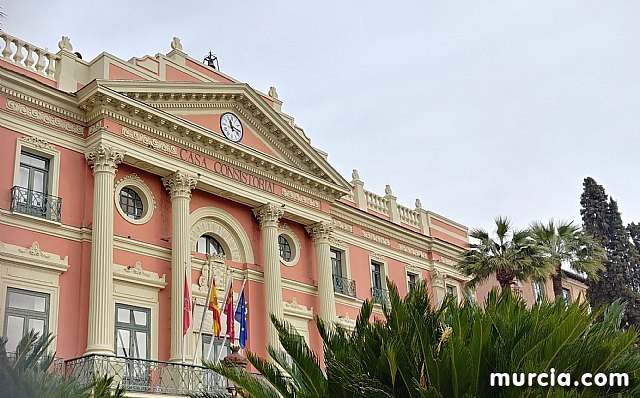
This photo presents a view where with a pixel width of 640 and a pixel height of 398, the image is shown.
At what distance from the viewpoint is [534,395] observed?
9984mm

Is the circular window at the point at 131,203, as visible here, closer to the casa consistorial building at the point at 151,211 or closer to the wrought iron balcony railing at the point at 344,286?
the casa consistorial building at the point at 151,211

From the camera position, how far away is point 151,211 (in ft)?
73.6

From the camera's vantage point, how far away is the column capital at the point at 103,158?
2073 centimetres

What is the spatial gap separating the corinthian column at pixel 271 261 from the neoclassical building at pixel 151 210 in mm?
46

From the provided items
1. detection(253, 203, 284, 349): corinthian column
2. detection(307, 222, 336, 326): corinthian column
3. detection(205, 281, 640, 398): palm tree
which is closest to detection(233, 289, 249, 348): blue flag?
detection(253, 203, 284, 349): corinthian column

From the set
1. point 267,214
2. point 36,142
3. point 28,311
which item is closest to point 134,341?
point 28,311

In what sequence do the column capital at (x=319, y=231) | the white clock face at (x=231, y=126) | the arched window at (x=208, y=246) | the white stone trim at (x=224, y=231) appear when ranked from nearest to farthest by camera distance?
the white stone trim at (x=224, y=231) < the arched window at (x=208, y=246) < the white clock face at (x=231, y=126) < the column capital at (x=319, y=231)

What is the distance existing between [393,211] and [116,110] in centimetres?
1459

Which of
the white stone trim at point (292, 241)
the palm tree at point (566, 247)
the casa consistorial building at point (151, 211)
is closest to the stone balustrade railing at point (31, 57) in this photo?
the casa consistorial building at point (151, 211)

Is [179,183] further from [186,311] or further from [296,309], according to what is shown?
[296,309]

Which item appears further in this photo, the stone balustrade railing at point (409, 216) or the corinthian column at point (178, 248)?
the stone balustrade railing at point (409, 216)

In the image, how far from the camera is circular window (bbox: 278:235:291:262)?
26844mm

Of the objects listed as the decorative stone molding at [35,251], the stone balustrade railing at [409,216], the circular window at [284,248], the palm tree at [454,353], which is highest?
the stone balustrade railing at [409,216]

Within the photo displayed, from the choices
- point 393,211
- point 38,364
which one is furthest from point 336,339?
point 393,211
